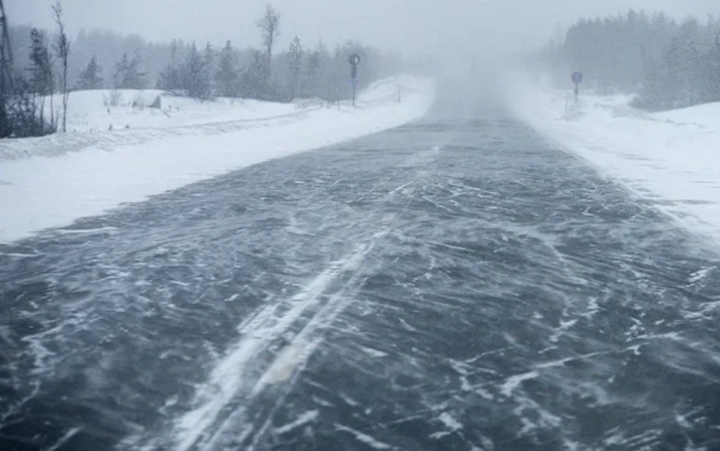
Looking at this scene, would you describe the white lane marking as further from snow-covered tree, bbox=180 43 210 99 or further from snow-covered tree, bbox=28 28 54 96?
snow-covered tree, bbox=180 43 210 99

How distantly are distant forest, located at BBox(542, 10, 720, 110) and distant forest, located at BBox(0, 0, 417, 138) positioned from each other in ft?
116

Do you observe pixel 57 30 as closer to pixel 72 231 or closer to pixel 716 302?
pixel 72 231

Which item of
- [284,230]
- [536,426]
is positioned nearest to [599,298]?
[536,426]

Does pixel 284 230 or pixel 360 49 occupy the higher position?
pixel 360 49

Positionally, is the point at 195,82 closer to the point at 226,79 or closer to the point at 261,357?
the point at 226,79

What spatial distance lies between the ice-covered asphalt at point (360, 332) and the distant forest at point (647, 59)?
75277mm

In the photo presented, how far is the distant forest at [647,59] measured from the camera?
8481 cm

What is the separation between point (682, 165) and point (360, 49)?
110865 millimetres

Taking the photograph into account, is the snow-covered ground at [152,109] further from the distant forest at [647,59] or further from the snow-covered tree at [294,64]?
the distant forest at [647,59]

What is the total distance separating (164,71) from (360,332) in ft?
245

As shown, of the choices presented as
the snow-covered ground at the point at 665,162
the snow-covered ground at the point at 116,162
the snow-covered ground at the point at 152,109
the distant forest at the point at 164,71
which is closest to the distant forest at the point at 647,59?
the distant forest at the point at 164,71

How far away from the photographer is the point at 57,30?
24.1m

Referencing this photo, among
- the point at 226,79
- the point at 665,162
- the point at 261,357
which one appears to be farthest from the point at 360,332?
the point at 226,79

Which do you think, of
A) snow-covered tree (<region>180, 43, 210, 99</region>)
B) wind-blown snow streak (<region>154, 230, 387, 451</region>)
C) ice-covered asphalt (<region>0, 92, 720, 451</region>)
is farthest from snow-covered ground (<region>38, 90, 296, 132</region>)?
wind-blown snow streak (<region>154, 230, 387, 451</region>)
